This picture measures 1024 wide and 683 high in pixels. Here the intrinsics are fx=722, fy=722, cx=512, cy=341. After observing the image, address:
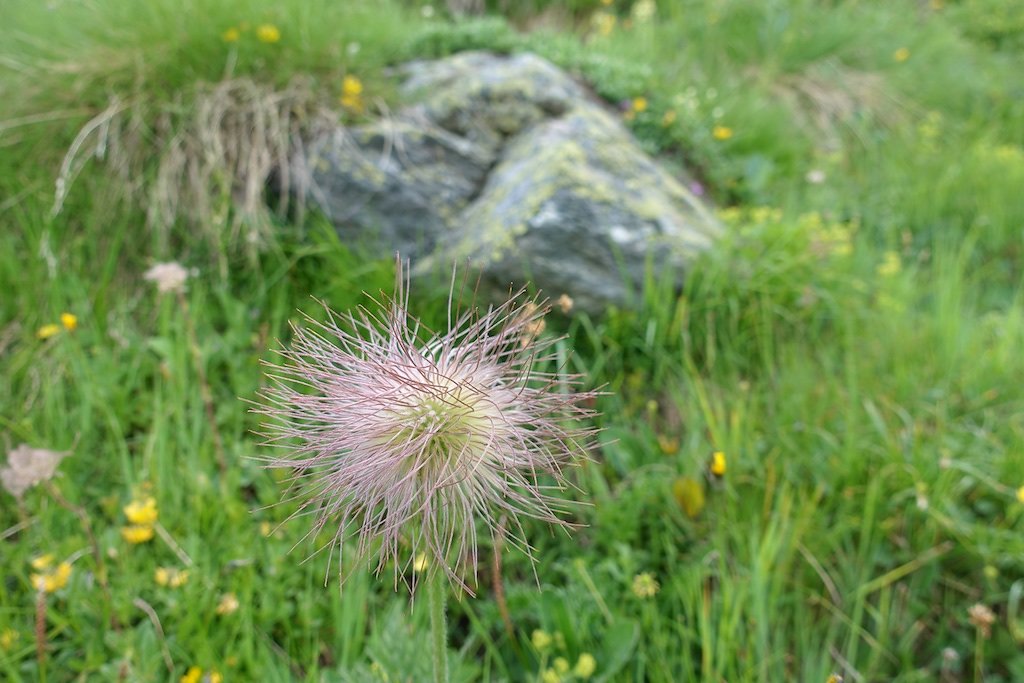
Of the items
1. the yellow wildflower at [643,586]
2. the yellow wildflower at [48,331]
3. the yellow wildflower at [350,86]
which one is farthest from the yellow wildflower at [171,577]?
the yellow wildflower at [350,86]

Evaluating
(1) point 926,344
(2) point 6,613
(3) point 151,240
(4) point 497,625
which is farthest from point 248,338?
(1) point 926,344

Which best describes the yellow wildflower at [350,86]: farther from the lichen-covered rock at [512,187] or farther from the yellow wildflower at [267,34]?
the yellow wildflower at [267,34]

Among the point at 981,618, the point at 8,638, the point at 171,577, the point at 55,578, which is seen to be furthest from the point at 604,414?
the point at 8,638

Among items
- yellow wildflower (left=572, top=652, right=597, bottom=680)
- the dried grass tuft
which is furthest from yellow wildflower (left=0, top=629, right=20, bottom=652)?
the dried grass tuft

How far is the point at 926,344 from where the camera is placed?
2.87 m

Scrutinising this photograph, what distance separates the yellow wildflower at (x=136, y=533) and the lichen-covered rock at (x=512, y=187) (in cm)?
131

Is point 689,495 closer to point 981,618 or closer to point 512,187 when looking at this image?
point 981,618

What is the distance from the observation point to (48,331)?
2.47 m

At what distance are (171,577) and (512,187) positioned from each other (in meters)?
1.90

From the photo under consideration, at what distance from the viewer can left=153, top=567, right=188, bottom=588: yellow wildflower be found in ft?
6.25

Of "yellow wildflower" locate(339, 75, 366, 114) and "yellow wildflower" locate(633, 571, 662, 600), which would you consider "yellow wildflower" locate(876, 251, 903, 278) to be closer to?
"yellow wildflower" locate(633, 571, 662, 600)

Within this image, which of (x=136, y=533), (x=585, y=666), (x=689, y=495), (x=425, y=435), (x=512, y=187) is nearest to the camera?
(x=425, y=435)

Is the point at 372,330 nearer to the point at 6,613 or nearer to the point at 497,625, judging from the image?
the point at 497,625

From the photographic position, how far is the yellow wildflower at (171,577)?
1905mm
